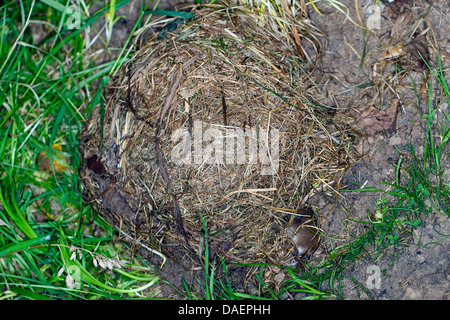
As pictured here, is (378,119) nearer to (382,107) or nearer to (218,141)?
(382,107)

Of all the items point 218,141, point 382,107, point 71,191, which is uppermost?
point 382,107

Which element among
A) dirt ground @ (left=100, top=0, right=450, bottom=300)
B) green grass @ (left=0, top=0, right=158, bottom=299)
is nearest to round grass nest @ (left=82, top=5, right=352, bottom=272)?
dirt ground @ (left=100, top=0, right=450, bottom=300)

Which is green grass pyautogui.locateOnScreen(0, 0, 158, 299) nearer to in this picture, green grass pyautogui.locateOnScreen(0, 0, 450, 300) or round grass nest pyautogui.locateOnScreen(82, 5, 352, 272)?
green grass pyautogui.locateOnScreen(0, 0, 450, 300)

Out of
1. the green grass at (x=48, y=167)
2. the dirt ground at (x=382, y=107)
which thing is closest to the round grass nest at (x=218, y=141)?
the dirt ground at (x=382, y=107)

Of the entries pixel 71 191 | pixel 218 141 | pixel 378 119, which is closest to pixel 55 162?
pixel 71 191

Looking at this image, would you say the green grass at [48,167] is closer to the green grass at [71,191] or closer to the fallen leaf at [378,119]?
the green grass at [71,191]

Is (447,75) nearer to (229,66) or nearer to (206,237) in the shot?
(229,66)
